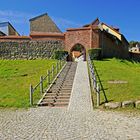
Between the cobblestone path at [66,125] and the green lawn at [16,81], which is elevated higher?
the green lawn at [16,81]

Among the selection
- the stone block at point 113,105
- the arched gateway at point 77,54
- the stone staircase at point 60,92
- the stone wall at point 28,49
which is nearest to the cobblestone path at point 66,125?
the stone block at point 113,105

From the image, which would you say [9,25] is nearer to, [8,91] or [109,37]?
[109,37]

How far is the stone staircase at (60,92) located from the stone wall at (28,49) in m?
15.7

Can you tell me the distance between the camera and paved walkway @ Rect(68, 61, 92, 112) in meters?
13.9

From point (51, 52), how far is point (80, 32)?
4.67m

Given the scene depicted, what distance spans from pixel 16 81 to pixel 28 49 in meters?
17.2

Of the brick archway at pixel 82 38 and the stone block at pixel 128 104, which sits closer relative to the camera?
the stone block at pixel 128 104

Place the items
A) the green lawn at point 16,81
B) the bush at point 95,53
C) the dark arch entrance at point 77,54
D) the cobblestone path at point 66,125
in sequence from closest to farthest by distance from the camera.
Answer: the cobblestone path at point 66,125
the green lawn at point 16,81
the bush at point 95,53
the dark arch entrance at point 77,54

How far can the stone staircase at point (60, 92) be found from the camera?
15.2 meters

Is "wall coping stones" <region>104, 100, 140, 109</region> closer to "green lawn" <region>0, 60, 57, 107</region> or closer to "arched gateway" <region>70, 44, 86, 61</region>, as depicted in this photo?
"green lawn" <region>0, 60, 57, 107</region>

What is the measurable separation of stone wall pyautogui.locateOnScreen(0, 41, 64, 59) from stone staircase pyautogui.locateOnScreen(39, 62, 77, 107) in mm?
15690

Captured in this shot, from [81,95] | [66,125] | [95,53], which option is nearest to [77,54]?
[95,53]

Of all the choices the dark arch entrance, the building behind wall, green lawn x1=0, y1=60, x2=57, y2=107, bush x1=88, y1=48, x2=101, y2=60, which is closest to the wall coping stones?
green lawn x1=0, y1=60, x2=57, y2=107

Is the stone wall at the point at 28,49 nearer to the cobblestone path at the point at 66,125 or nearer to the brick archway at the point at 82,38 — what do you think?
the brick archway at the point at 82,38
